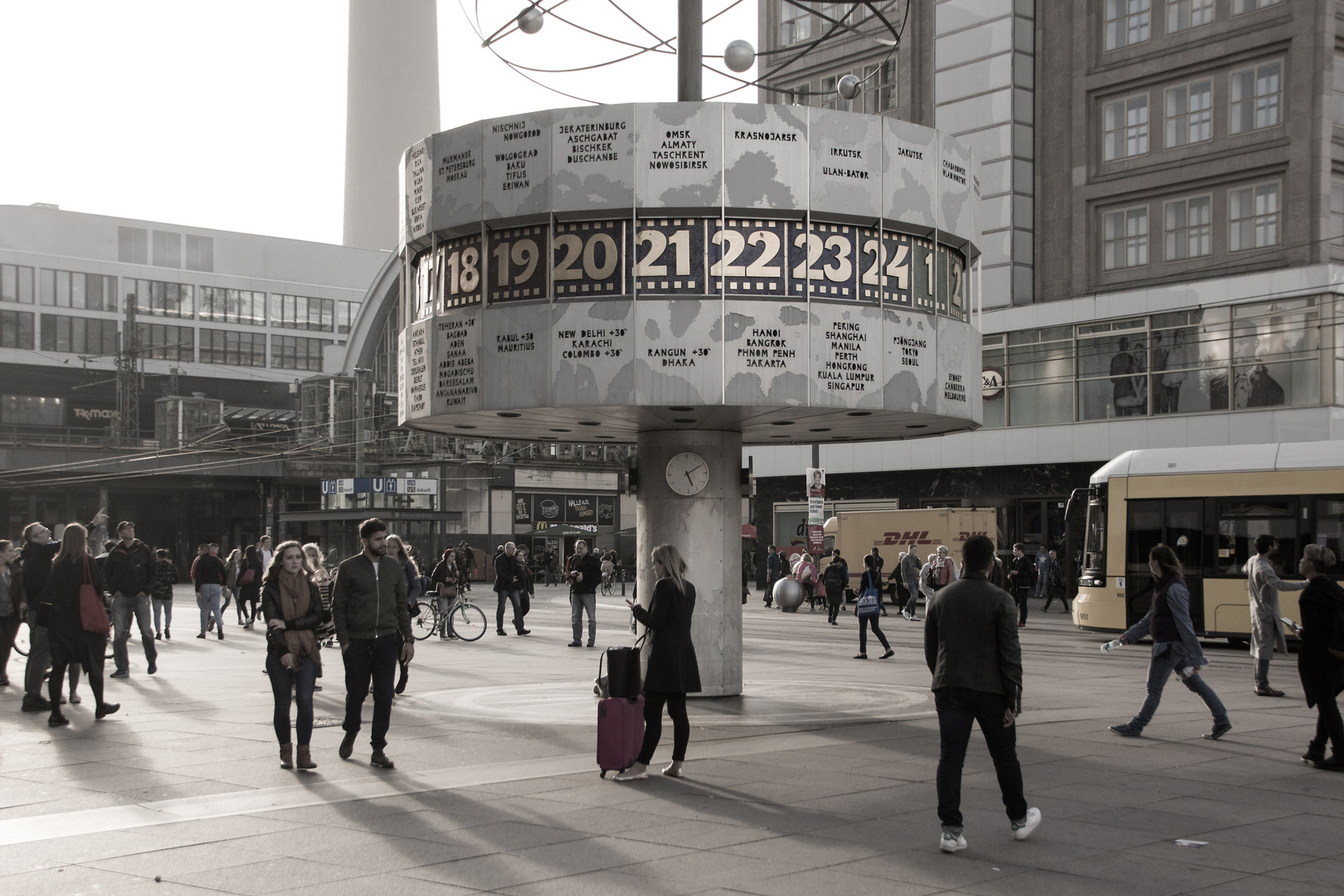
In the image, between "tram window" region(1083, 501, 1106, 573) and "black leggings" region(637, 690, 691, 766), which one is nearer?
"black leggings" region(637, 690, 691, 766)

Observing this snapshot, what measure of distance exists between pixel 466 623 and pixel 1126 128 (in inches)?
1033

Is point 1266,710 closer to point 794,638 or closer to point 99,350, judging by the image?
point 794,638

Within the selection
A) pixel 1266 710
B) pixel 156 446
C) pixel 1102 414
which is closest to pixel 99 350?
pixel 156 446

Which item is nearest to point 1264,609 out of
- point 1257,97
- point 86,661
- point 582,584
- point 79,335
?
point 582,584

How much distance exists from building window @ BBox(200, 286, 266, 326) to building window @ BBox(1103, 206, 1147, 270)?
2667 inches

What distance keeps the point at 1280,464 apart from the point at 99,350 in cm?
7870

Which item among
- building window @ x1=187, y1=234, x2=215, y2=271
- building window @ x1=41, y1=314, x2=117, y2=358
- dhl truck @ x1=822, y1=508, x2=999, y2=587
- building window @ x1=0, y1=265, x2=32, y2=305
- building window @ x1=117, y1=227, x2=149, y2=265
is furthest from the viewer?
building window @ x1=187, y1=234, x2=215, y2=271

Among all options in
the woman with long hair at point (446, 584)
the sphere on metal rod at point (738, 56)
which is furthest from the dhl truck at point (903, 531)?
the sphere on metal rod at point (738, 56)

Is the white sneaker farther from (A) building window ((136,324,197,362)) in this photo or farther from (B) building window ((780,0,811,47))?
(A) building window ((136,324,197,362))

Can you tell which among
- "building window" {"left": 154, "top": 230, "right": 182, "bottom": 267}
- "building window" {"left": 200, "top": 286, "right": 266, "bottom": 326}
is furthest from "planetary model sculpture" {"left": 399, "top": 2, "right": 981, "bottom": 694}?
"building window" {"left": 154, "top": 230, "right": 182, "bottom": 267}

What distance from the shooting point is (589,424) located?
50.4 feet

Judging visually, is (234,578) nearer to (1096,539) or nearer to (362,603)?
(1096,539)

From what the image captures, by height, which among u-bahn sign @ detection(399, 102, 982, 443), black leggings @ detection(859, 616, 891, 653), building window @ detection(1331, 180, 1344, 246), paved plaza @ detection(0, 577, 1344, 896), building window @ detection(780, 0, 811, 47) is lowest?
black leggings @ detection(859, 616, 891, 653)

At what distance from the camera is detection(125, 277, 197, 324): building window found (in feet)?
284
